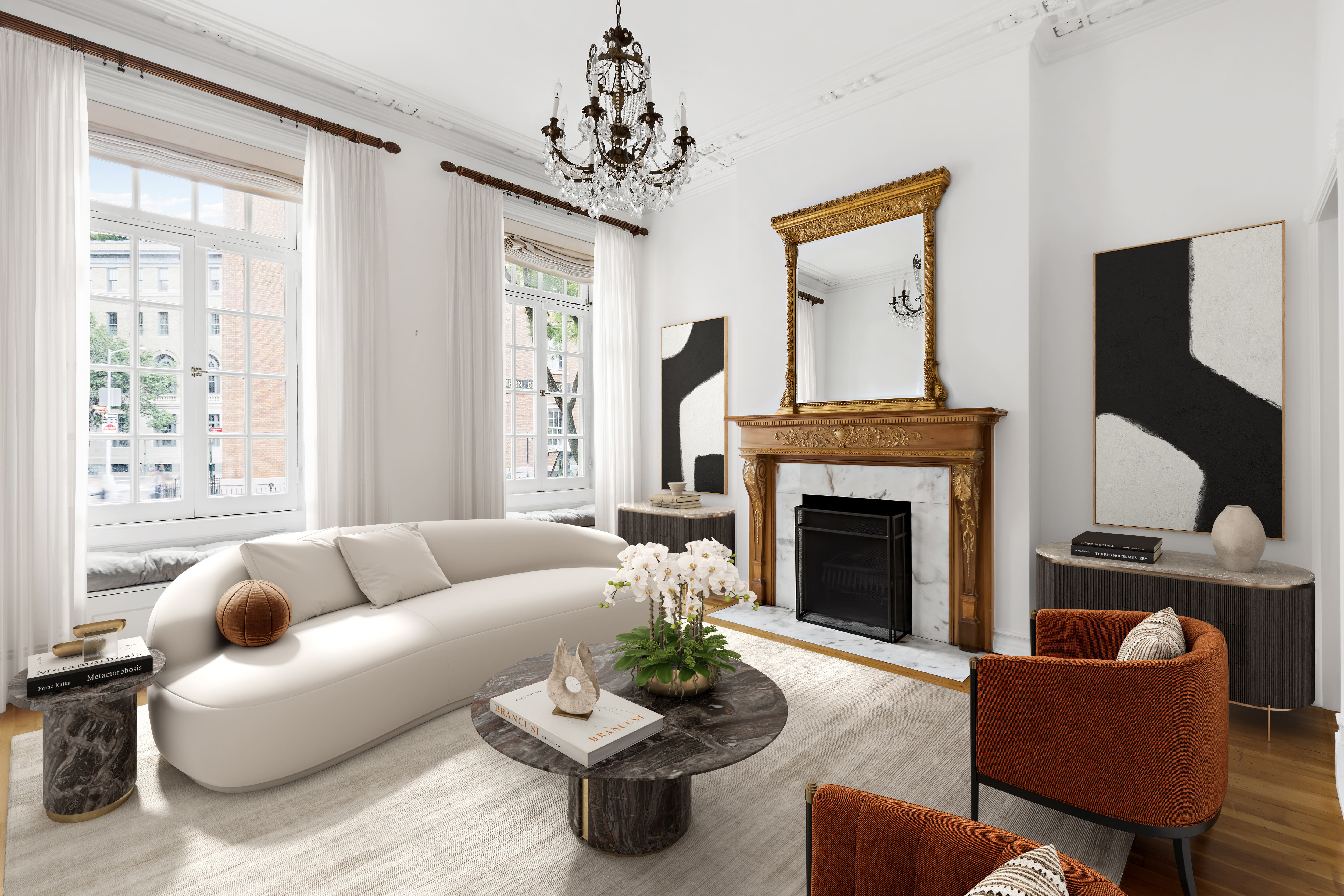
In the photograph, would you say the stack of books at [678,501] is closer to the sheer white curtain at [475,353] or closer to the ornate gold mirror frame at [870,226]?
the ornate gold mirror frame at [870,226]

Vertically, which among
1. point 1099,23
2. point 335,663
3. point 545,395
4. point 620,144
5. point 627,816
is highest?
point 1099,23

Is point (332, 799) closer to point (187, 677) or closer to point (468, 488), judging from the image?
point (187, 677)

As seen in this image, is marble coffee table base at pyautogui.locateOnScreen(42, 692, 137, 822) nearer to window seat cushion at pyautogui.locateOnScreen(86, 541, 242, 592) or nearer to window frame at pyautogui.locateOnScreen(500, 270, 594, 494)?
window seat cushion at pyautogui.locateOnScreen(86, 541, 242, 592)

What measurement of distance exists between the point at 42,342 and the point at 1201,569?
515cm

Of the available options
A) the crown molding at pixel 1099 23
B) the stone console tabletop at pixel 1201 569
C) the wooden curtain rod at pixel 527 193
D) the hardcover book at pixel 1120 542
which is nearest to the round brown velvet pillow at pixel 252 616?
the wooden curtain rod at pixel 527 193

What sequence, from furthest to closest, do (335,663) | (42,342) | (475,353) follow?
(475,353) < (42,342) < (335,663)

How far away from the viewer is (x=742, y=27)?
326 cm

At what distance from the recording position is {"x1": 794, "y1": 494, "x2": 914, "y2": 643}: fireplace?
362 centimetres

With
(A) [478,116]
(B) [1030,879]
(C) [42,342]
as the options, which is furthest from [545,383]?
(B) [1030,879]

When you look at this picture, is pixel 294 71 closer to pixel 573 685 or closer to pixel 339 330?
pixel 339 330

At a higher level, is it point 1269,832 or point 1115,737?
point 1115,737

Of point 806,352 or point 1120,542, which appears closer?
point 1120,542

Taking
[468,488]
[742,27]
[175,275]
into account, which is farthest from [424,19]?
[468,488]

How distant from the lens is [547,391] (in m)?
5.12
